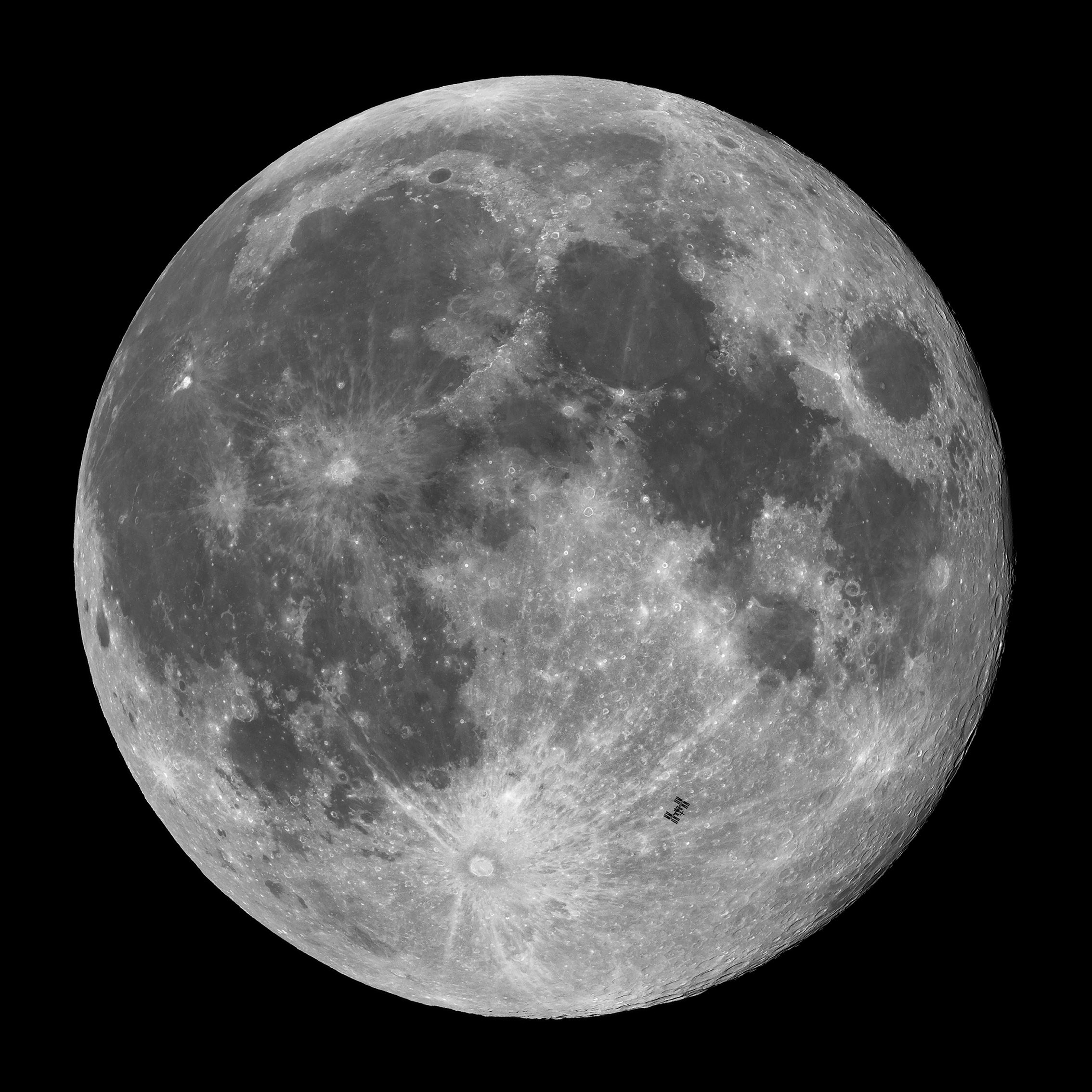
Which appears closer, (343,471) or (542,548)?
(542,548)

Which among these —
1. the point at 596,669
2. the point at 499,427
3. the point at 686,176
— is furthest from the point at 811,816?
the point at 686,176

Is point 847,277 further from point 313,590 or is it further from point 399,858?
point 399,858

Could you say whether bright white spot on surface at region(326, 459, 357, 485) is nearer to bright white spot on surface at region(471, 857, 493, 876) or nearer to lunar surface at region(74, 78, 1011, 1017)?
lunar surface at region(74, 78, 1011, 1017)

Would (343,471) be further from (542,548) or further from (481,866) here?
(481,866)

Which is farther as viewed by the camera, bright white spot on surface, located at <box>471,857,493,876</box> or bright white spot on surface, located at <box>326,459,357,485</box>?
bright white spot on surface, located at <box>471,857,493,876</box>

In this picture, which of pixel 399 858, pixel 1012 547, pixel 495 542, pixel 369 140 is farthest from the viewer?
pixel 1012 547

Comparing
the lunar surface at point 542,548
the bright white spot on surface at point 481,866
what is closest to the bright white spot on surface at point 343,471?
the lunar surface at point 542,548

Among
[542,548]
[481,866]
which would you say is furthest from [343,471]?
[481,866]

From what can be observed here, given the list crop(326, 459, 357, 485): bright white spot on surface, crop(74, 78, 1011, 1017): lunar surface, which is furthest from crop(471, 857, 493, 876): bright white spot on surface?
crop(326, 459, 357, 485): bright white spot on surface
